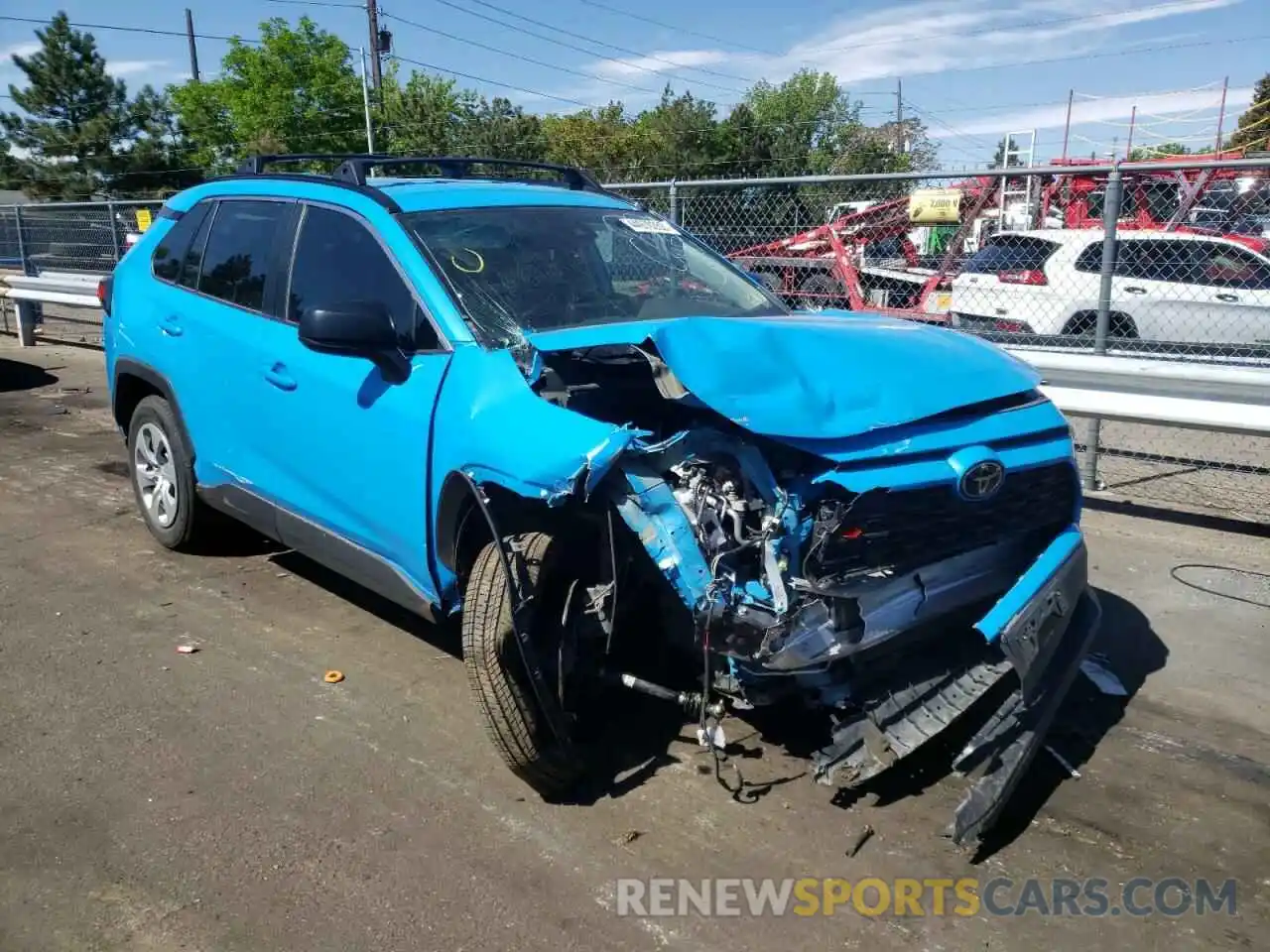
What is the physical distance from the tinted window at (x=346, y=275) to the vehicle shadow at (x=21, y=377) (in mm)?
8206

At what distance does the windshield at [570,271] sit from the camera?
3.88 metres

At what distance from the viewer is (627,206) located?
5027mm

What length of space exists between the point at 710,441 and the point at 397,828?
1.53 m

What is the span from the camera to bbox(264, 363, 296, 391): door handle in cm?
425

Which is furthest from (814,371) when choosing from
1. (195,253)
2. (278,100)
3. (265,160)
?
(278,100)

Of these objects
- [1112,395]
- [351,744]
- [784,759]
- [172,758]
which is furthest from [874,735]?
[1112,395]

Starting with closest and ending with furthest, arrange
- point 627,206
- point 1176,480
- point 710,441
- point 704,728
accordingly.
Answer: point 710,441 < point 704,728 < point 627,206 < point 1176,480

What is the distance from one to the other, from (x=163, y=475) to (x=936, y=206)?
20.4ft

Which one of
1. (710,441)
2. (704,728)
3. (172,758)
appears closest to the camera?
(710,441)

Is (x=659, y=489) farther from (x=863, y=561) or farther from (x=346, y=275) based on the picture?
(x=346, y=275)

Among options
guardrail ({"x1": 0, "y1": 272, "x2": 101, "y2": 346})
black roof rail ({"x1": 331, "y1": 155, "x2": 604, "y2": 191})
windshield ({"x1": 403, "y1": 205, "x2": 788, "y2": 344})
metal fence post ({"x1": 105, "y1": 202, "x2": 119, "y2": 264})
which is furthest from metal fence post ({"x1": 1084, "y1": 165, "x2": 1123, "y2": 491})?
metal fence post ({"x1": 105, "y1": 202, "x2": 119, "y2": 264})

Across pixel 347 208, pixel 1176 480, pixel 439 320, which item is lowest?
pixel 1176 480

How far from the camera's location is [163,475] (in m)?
5.55

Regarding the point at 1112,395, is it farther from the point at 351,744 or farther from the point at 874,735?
the point at 351,744
